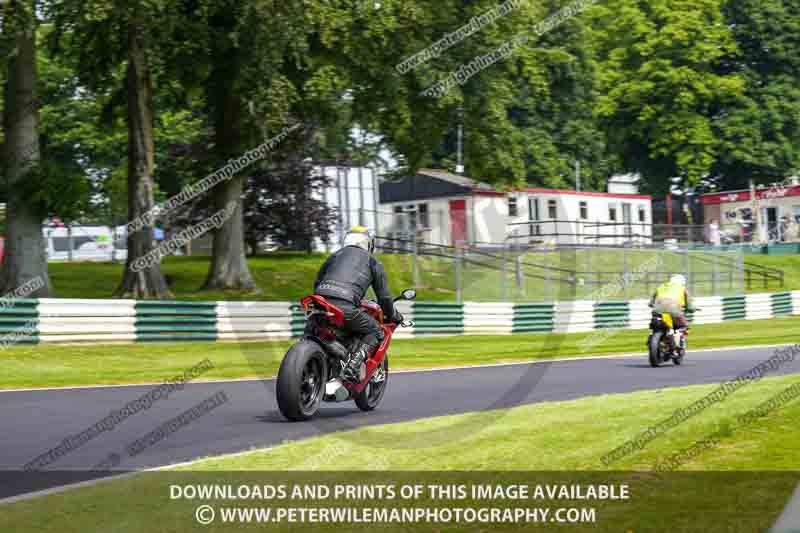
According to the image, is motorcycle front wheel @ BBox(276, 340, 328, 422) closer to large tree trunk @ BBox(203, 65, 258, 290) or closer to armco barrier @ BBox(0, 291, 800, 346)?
armco barrier @ BBox(0, 291, 800, 346)

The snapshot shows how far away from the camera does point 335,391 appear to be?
35.2 ft

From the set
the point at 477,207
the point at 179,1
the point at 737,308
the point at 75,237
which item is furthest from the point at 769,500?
the point at 75,237

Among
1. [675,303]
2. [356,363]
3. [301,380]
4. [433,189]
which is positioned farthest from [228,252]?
[433,189]

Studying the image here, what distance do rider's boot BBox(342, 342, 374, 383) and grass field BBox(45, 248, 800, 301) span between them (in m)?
17.0

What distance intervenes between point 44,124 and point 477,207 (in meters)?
18.3

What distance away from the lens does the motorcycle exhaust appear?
35.0ft

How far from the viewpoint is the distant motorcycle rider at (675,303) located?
19.5m

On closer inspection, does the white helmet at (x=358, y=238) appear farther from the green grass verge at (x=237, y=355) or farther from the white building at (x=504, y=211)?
the white building at (x=504, y=211)

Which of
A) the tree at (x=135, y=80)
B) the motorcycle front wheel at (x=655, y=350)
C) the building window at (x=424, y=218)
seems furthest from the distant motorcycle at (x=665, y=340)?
the building window at (x=424, y=218)

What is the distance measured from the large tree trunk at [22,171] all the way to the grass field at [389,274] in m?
2.86

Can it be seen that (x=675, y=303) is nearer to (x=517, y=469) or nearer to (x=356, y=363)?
(x=356, y=363)

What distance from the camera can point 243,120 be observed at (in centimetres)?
2592

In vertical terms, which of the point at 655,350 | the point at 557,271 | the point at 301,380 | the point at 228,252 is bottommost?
the point at 655,350

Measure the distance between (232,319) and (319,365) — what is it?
12970 mm
